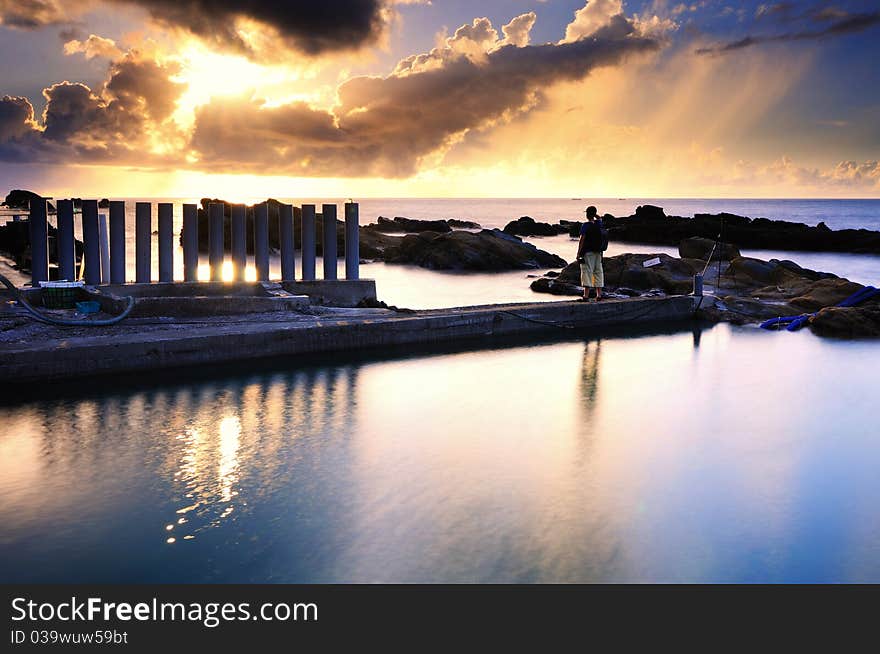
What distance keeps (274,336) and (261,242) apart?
431 cm

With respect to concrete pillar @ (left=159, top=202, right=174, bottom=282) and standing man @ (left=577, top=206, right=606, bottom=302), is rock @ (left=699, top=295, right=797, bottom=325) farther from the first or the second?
concrete pillar @ (left=159, top=202, right=174, bottom=282)

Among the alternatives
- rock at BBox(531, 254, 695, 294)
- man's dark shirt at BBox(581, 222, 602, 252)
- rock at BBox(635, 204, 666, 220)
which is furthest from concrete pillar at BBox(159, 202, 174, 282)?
rock at BBox(635, 204, 666, 220)

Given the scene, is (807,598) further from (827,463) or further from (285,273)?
(285,273)

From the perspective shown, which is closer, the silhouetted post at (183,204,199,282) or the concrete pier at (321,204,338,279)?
the silhouetted post at (183,204,199,282)

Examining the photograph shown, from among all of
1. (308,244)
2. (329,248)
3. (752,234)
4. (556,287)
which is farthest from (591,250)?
(752,234)

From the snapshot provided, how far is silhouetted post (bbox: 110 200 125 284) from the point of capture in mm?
13258

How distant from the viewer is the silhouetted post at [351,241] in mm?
15086

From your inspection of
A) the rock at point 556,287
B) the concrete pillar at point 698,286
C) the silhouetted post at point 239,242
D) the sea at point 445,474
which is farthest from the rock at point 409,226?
the sea at point 445,474

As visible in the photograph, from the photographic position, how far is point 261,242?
1485 centimetres

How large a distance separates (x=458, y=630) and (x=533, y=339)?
9.67m

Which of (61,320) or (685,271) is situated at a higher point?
(685,271)

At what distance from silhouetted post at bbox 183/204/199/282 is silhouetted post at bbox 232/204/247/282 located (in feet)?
2.20

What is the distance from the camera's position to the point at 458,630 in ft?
14.8

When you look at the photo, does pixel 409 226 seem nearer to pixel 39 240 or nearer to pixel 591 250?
pixel 591 250
